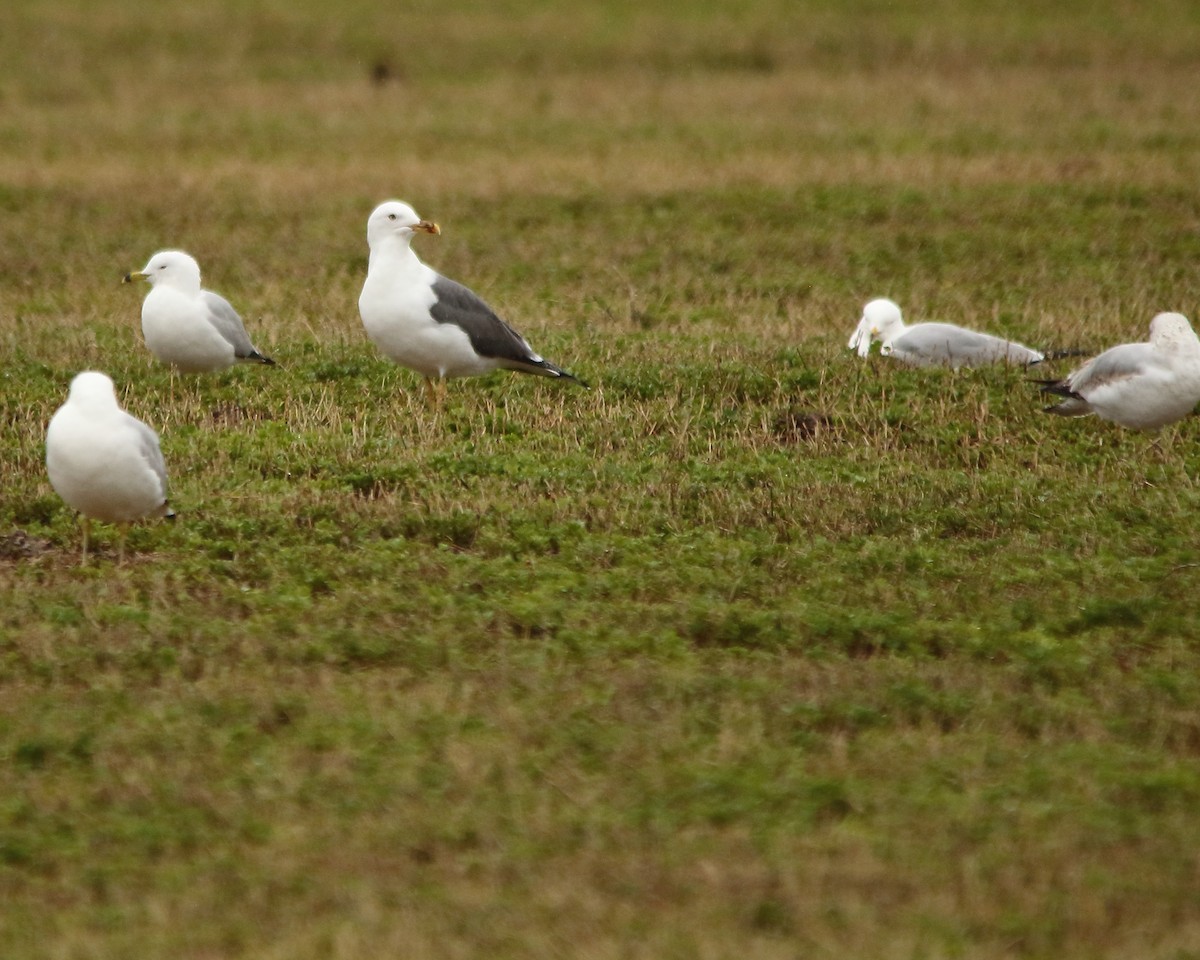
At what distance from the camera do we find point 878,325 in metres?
13.2

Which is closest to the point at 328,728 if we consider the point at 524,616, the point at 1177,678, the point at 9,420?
the point at 524,616

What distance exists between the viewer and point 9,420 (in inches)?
419

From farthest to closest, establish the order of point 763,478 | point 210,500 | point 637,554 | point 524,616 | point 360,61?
point 360,61
point 763,478
point 210,500
point 637,554
point 524,616

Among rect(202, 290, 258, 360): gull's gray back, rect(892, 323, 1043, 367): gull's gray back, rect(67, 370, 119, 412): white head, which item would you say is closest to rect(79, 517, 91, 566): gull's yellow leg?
rect(67, 370, 119, 412): white head

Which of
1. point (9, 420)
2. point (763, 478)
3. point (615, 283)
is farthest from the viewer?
point (615, 283)

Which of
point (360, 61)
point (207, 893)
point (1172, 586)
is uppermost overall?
point (360, 61)

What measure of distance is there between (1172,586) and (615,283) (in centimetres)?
872

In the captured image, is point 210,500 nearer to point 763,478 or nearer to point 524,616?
point 524,616

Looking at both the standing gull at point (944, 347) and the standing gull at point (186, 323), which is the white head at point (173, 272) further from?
the standing gull at point (944, 347)

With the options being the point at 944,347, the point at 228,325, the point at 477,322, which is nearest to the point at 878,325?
the point at 944,347

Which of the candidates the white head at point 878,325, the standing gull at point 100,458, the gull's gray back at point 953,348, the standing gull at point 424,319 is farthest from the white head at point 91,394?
the white head at point 878,325

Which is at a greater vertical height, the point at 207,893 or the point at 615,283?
the point at 615,283

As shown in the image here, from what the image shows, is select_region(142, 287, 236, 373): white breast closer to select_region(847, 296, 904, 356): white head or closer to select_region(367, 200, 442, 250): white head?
select_region(367, 200, 442, 250): white head

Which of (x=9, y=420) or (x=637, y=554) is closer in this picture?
(x=637, y=554)
